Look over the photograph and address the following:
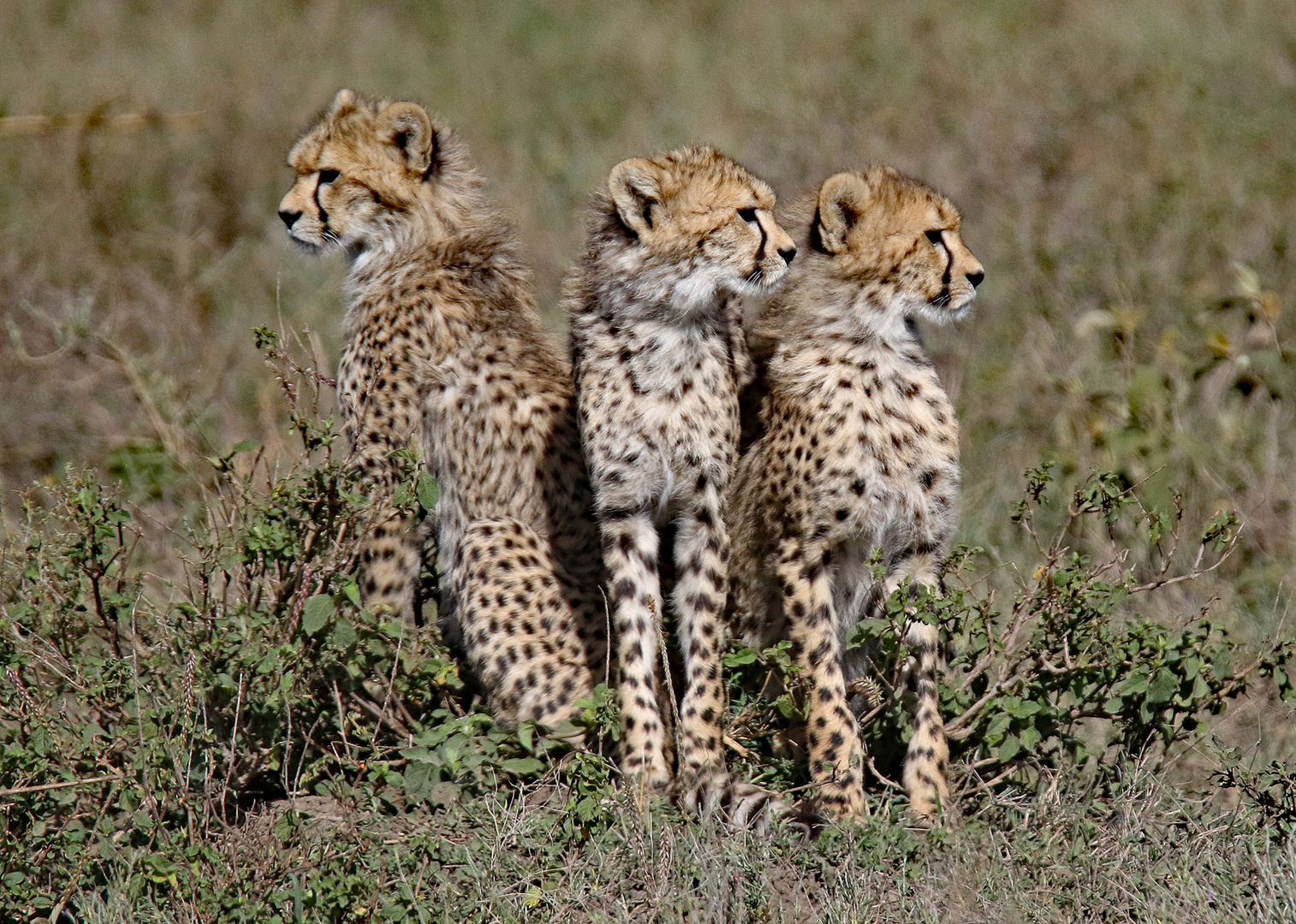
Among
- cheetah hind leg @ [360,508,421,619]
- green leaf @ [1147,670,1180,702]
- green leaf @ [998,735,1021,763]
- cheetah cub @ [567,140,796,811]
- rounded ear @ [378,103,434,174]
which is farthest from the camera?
rounded ear @ [378,103,434,174]

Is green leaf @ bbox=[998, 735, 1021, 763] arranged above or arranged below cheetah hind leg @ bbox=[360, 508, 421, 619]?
below

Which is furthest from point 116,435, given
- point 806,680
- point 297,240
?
point 806,680

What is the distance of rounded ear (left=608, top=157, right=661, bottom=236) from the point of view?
367cm

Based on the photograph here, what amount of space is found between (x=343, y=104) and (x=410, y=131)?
26cm

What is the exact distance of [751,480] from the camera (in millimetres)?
3762

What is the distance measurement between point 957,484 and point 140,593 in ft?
6.61

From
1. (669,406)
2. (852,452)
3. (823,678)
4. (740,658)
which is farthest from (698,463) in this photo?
(823,678)

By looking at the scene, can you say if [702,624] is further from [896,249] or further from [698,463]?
[896,249]

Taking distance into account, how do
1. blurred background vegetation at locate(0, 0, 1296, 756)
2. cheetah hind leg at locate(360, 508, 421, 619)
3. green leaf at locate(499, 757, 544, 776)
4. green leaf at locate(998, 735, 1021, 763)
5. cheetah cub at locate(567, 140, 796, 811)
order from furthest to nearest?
blurred background vegetation at locate(0, 0, 1296, 756) → cheetah hind leg at locate(360, 508, 421, 619) → cheetah cub at locate(567, 140, 796, 811) → green leaf at locate(499, 757, 544, 776) → green leaf at locate(998, 735, 1021, 763)

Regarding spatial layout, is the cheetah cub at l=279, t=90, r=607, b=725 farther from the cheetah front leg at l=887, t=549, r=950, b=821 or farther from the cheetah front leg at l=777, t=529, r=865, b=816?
the cheetah front leg at l=887, t=549, r=950, b=821

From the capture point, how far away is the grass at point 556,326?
307 cm

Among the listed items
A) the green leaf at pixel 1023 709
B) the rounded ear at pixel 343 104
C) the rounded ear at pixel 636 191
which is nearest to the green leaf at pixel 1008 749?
the green leaf at pixel 1023 709

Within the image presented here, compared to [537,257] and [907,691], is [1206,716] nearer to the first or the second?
[907,691]

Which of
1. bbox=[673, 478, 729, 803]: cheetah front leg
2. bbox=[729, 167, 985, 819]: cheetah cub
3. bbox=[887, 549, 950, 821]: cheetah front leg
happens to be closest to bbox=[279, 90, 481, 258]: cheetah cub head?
bbox=[729, 167, 985, 819]: cheetah cub
